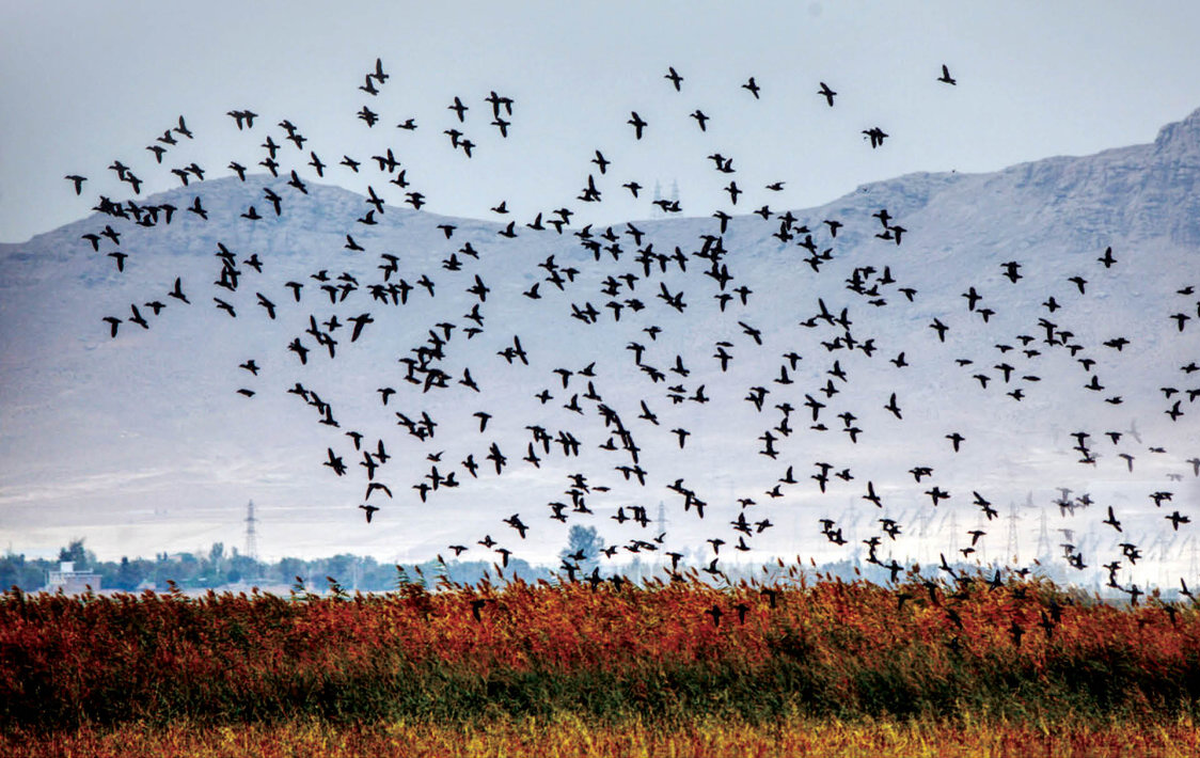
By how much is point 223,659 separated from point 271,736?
4608 mm

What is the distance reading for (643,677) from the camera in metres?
24.1

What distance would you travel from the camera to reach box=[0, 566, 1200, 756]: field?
2120cm

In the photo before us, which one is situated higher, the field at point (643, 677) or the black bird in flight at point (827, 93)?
the black bird in flight at point (827, 93)

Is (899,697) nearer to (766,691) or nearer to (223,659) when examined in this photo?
(766,691)

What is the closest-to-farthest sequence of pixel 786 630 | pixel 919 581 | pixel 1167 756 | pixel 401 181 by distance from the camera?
1. pixel 1167 756
2. pixel 786 630
3. pixel 919 581
4. pixel 401 181

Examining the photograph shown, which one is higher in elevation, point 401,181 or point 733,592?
point 401,181

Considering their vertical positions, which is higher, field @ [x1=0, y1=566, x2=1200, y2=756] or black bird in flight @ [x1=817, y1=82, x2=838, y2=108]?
black bird in flight @ [x1=817, y1=82, x2=838, y2=108]

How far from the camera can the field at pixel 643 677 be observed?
21.2 m

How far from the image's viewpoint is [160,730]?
23.0 m

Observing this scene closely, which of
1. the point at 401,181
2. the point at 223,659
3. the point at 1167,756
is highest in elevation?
the point at 401,181

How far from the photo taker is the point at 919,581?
2919 centimetres

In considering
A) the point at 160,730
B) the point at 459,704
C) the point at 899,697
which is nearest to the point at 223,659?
the point at 160,730

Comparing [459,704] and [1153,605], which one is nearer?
[459,704]

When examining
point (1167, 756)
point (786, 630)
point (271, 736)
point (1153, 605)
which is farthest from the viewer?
point (1153, 605)
